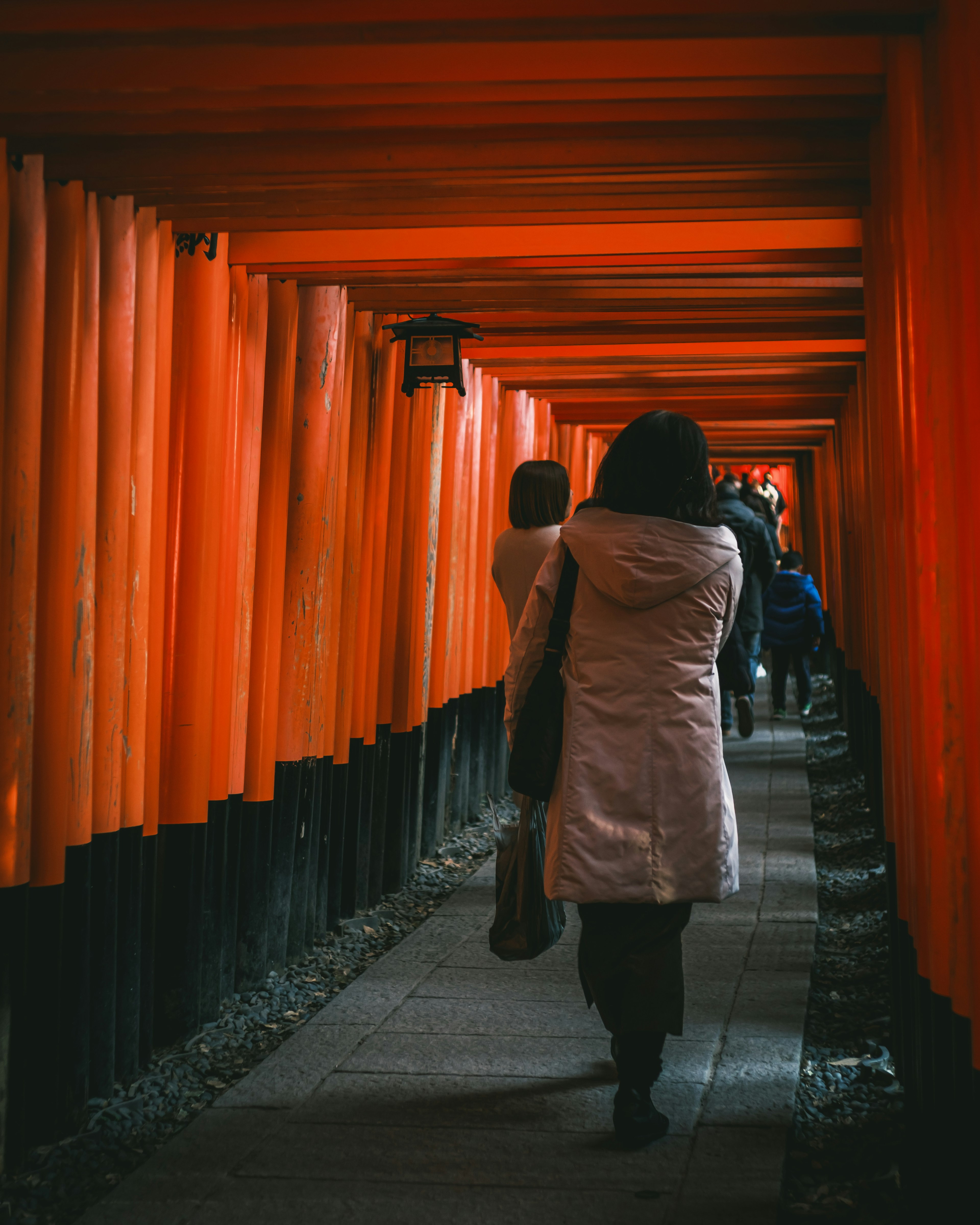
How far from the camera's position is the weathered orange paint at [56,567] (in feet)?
10.9

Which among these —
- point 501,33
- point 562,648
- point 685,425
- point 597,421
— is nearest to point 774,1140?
point 562,648

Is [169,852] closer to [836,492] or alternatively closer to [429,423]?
[429,423]

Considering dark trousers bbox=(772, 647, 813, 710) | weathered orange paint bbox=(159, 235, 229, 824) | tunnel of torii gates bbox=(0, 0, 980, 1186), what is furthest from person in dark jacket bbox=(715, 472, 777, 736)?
weathered orange paint bbox=(159, 235, 229, 824)

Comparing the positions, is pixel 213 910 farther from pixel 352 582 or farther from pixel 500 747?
pixel 500 747

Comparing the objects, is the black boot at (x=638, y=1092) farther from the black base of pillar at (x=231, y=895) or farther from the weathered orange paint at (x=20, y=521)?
the black base of pillar at (x=231, y=895)

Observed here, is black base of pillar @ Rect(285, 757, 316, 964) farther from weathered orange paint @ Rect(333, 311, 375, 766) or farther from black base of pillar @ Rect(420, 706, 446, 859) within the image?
black base of pillar @ Rect(420, 706, 446, 859)

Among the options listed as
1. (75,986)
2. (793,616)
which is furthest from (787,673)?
(75,986)

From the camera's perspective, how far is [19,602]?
125 inches

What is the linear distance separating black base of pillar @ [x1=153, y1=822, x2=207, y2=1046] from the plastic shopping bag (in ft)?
3.34

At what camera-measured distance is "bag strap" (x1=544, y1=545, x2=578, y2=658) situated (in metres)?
3.24

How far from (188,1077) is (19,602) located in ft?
5.56

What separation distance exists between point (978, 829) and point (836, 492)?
8741mm

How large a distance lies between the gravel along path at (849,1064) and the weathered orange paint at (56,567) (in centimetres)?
210

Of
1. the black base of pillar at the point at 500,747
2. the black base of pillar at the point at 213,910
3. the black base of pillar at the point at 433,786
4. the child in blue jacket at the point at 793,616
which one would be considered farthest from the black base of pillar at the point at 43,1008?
the child in blue jacket at the point at 793,616
